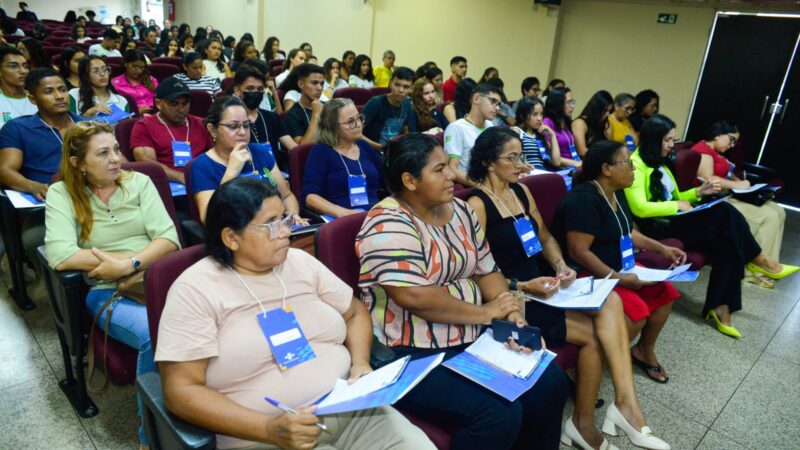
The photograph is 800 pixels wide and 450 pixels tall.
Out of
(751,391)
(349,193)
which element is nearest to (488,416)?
(349,193)

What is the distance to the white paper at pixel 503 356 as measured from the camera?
1651 mm

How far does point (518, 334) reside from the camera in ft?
5.75

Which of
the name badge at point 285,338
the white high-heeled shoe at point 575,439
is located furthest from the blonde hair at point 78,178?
the white high-heeled shoe at point 575,439

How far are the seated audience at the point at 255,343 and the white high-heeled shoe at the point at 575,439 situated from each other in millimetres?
945

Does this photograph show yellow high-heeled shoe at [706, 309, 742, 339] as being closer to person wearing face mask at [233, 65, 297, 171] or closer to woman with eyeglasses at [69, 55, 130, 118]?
person wearing face mask at [233, 65, 297, 171]

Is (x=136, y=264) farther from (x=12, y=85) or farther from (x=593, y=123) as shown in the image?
(x=593, y=123)

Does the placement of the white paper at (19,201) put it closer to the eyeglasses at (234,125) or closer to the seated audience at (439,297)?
the eyeglasses at (234,125)

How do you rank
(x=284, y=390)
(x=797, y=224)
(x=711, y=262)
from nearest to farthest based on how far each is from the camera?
(x=284, y=390) < (x=711, y=262) < (x=797, y=224)

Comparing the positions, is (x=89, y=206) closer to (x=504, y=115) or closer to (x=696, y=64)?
(x=504, y=115)

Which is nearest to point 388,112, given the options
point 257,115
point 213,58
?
point 257,115

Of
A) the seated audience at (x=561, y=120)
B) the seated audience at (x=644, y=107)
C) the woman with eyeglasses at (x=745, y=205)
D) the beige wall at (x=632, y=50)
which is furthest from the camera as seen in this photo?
the beige wall at (x=632, y=50)

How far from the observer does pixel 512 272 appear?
2303mm

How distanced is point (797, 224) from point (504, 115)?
3.86m

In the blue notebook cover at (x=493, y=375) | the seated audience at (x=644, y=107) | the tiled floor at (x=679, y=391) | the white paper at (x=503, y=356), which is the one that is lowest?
the tiled floor at (x=679, y=391)
